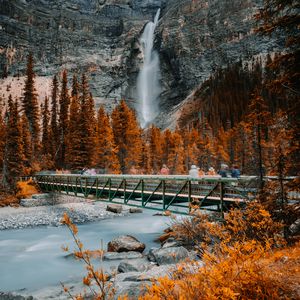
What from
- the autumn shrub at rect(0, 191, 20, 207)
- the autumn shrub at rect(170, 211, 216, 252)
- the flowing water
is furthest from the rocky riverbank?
the autumn shrub at rect(0, 191, 20, 207)

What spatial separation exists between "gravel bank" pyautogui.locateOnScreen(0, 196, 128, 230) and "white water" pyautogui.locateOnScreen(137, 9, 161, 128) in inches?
2962

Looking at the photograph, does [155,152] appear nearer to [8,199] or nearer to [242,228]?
[8,199]

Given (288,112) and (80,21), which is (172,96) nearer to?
(80,21)

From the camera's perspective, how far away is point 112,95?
372ft

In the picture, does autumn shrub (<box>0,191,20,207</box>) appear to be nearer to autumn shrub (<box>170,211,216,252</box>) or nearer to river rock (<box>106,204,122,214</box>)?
river rock (<box>106,204,122,214</box>)

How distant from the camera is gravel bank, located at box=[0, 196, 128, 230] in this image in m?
24.7

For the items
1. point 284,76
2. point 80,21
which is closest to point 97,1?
point 80,21

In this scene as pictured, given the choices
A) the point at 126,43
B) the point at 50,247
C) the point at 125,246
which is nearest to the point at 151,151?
the point at 50,247

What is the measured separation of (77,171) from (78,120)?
9.32 m

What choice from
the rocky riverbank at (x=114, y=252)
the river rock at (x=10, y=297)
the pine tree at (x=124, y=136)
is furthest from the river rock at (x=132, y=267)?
the pine tree at (x=124, y=136)

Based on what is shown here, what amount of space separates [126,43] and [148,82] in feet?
72.7

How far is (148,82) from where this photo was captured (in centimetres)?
12100

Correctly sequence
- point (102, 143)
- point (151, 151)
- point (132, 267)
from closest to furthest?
point (132, 267), point (102, 143), point (151, 151)

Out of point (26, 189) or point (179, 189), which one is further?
point (26, 189)
